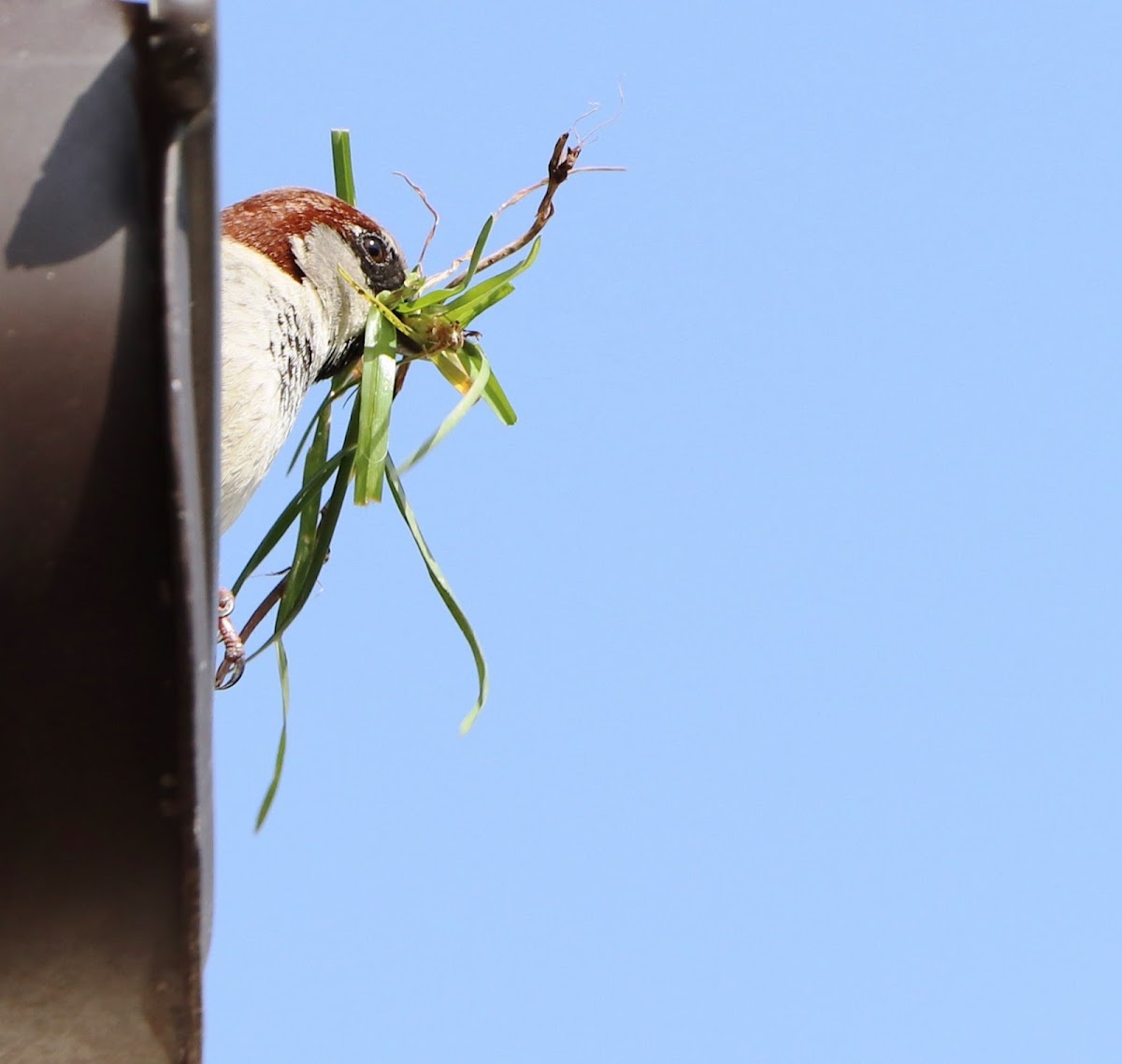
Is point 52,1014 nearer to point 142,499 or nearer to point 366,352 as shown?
point 142,499

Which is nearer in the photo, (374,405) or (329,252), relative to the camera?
(374,405)

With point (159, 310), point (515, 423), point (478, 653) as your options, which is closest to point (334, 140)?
point (515, 423)

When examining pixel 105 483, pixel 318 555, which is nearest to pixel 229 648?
pixel 318 555

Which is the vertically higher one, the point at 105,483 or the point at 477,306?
the point at 105,483

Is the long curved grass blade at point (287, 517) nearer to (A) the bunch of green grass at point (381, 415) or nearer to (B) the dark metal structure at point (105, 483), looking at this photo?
(A) the bunch of green grass at point (381, 415)

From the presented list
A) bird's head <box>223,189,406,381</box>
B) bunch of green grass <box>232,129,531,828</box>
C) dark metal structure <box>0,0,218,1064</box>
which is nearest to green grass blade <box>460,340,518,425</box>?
bunch of green grass <box>232,129,531,828</box>

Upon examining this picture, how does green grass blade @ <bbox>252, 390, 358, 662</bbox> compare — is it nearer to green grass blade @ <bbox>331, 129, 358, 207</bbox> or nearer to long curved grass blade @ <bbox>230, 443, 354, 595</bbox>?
long curved grass blade @ <bbox>230, 443, 354, 595</bbox>

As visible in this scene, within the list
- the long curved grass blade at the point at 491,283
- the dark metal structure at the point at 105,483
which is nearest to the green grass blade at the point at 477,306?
the long curved grass blade at the point at 491,283

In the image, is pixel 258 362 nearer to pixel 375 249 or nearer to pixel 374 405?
pixel 374 405
